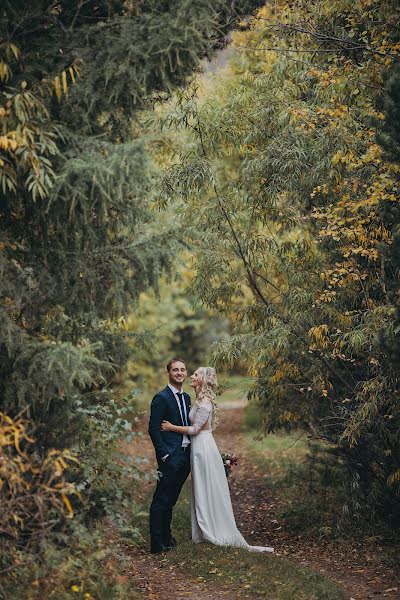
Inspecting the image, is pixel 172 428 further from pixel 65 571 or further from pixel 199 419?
pixel 65 571

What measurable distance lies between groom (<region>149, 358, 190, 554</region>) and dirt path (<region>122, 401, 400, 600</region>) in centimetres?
27

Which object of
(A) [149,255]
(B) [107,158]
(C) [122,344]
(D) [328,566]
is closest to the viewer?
(B) [107,158]

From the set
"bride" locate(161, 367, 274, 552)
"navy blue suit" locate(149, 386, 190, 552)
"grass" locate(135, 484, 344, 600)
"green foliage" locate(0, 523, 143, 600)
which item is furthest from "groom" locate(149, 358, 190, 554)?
"green foliage" locate(0, 523, 143, 600)

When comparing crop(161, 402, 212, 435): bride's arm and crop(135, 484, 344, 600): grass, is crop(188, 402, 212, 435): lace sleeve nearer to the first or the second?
crop(161, 402, 212, 435): bride's arm

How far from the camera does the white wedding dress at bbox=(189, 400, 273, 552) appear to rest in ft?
30.0

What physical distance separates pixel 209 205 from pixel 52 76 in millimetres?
4663

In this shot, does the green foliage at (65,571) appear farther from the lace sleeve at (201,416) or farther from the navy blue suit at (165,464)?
the lace sleeve at (201,416)

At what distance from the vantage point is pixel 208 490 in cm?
918

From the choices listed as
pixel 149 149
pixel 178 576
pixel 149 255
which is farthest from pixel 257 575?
pixel 149 149

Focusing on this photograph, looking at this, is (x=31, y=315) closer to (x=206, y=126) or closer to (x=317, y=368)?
(x=317, y=368)

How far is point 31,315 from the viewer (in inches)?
259

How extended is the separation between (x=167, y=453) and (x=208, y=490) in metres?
0.67

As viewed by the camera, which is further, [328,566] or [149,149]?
[328,566]

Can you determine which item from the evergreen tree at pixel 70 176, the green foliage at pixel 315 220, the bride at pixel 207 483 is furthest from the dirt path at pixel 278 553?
the evergreen tree at pixel 70 176
